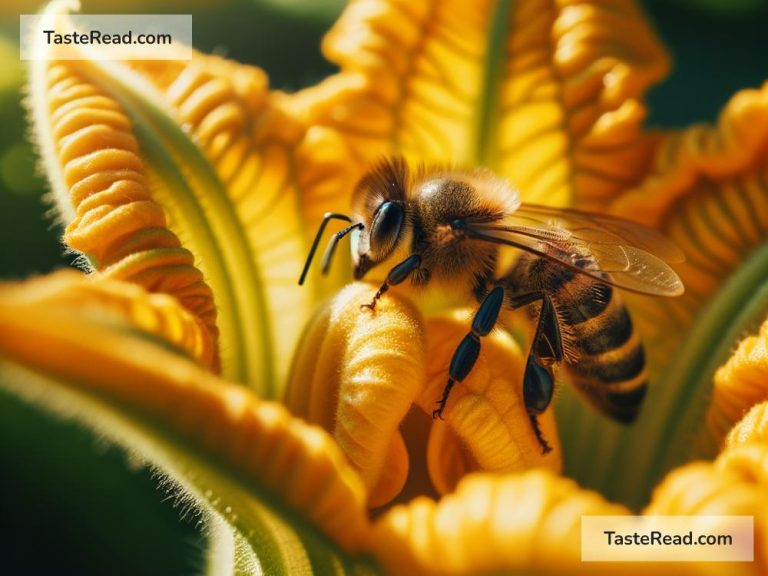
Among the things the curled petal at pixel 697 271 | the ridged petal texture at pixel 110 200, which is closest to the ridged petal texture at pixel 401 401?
the ridged petal texture at pixel 110 200

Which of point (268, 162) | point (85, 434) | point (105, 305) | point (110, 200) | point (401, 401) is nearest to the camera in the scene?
point (105, 305)

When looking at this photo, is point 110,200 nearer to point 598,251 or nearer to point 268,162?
point 268,162

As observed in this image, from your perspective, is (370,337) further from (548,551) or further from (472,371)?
(548,551)

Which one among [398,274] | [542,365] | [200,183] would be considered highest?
[200,183]

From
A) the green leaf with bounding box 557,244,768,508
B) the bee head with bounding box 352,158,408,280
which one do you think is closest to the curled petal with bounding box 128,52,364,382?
the bee head with bounding box 352,158,408,280

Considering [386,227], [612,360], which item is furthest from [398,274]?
[612,360]

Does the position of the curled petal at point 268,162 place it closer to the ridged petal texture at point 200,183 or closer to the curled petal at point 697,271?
the ridged petal texture at point 200,183

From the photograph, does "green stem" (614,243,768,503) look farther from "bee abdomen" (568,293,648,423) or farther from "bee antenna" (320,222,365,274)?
"bee antenna" (320,222,365,274)

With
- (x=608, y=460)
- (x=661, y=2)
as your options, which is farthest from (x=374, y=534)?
(x=661, y=2)
